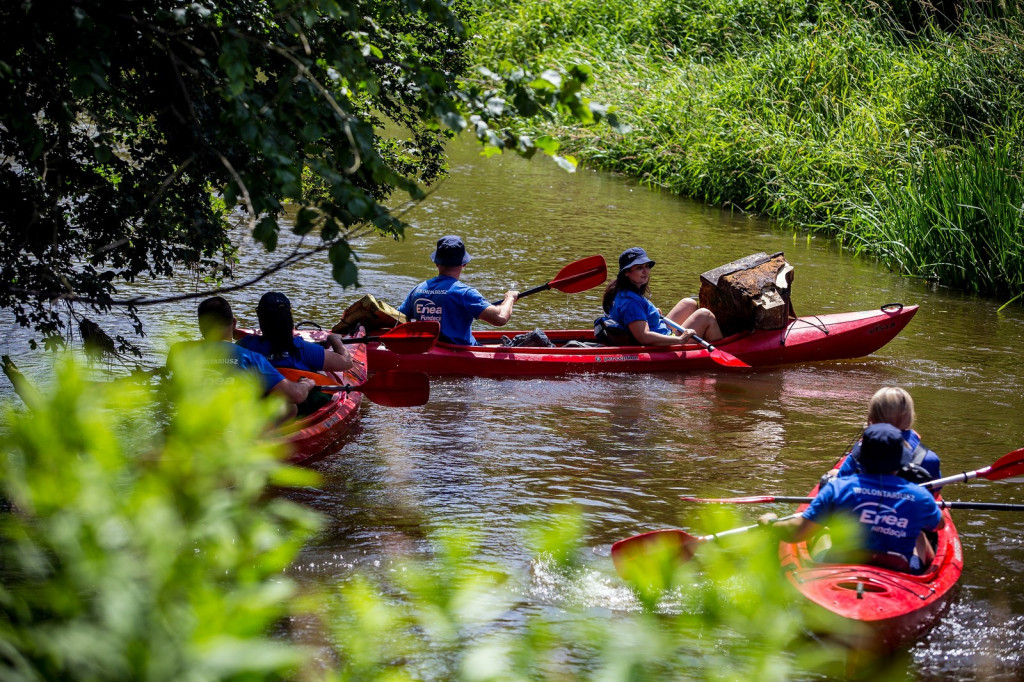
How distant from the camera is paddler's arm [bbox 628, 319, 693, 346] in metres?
8.38

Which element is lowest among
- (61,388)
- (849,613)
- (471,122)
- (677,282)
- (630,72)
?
(849,613)

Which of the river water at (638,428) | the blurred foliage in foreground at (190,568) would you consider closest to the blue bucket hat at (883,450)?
the river water at (638,428)

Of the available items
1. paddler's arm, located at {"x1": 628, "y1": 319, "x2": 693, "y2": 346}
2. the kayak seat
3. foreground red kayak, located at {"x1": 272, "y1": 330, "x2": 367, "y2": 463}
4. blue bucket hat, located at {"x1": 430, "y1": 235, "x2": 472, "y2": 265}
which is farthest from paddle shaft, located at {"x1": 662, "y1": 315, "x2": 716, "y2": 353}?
foreground red kayak, located at {"x1": 272, "y1": 330, "x2": 367, "y2": 463}

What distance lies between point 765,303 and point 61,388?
807 centimetres

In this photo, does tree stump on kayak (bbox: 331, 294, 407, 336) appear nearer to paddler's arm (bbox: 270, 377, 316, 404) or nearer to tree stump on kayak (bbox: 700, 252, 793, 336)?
paddler's arm (bbox: 270, 377, 316, 404)

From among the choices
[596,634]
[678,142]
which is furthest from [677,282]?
[596,634]

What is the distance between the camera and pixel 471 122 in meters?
3.67

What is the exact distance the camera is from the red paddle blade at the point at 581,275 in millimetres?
9047

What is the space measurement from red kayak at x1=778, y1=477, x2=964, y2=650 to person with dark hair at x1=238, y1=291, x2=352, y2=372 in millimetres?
3356

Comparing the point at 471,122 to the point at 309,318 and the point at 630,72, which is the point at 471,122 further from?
the point at 630,72

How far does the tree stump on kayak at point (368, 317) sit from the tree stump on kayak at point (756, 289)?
296 centimetres

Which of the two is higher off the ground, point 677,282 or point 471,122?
point 471,122

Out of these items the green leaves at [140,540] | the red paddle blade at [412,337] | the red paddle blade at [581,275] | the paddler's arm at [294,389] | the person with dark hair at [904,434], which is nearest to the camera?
the green leaves at [140,540]

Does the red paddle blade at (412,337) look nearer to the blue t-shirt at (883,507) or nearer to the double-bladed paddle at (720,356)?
the double-bladed paddle at (720,356)
